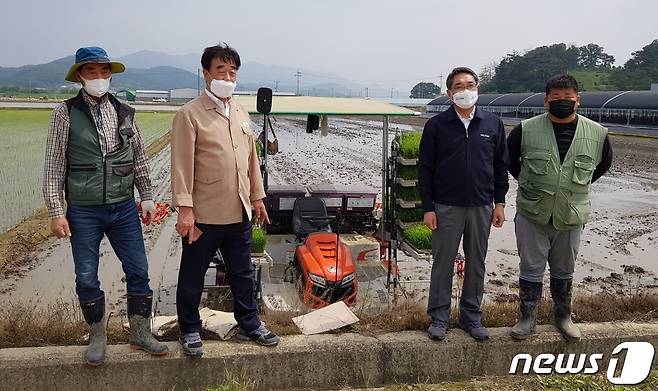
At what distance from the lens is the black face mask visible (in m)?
3.57

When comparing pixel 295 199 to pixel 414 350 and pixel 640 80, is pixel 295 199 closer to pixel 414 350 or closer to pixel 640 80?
pixel 414 350

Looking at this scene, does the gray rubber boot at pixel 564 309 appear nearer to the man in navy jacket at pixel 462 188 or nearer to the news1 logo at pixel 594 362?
the news1 logo at pixel 594 362

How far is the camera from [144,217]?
3.34 metres

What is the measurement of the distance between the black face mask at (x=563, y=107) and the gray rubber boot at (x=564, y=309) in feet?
3.41

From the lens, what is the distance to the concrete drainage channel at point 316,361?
3.21 meters

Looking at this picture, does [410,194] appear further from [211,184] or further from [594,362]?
[211,184]

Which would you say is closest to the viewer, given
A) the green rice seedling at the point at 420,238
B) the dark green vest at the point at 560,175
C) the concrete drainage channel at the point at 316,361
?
the concrete drainage channel at the point at 316,361

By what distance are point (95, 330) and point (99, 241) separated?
491mm

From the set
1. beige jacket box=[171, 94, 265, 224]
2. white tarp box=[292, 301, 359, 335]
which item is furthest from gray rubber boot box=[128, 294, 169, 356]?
white tarp box=[292, 301, 359, 335]

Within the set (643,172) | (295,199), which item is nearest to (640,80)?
(643,172)

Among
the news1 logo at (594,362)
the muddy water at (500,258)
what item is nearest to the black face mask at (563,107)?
the news1 logo at (594,362)

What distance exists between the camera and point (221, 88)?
3295 millimetres

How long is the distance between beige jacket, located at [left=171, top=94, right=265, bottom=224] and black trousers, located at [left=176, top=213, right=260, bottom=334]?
4.2 inches

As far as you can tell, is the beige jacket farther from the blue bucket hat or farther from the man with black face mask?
the man with black face mask
